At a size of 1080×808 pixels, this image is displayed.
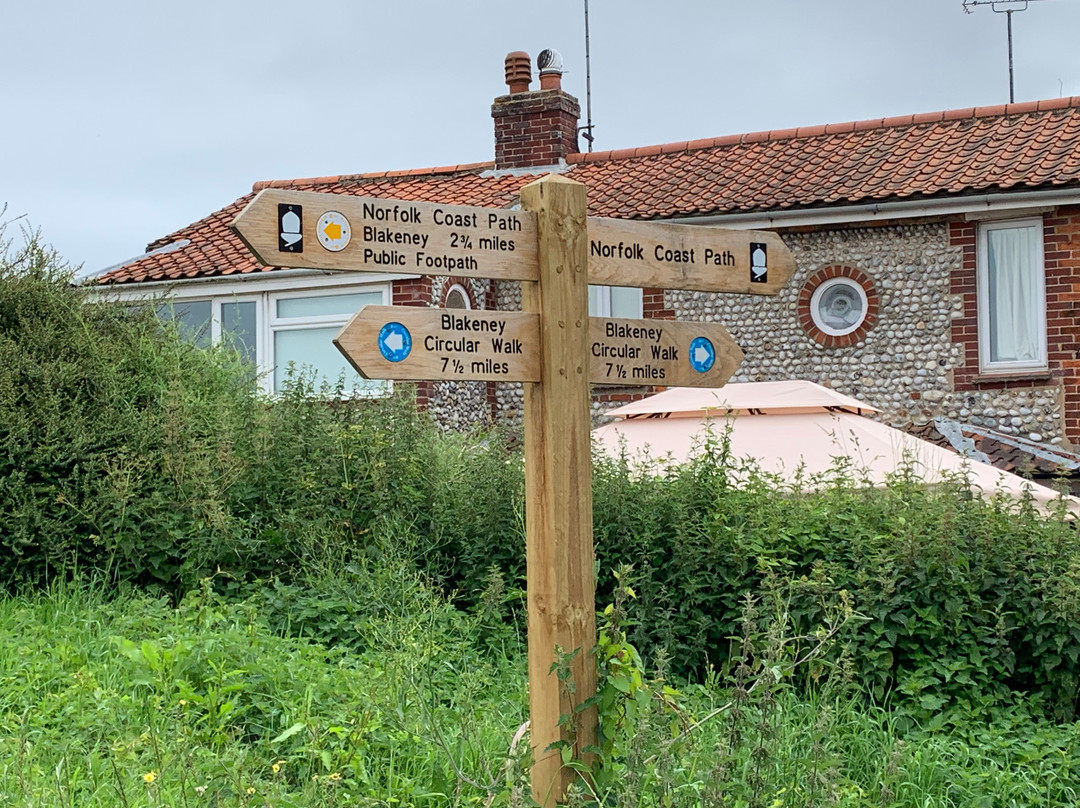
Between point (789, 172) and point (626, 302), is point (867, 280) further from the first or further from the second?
point (626, 302)

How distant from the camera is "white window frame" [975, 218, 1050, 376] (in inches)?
622

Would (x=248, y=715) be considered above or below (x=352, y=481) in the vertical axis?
below

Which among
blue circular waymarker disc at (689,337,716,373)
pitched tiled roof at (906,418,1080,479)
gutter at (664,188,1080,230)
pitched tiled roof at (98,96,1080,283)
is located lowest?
pitched tiled roof at (906,418,1080,479)

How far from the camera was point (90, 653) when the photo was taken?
22.3ft

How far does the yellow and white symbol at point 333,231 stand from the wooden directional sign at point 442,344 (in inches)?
9.4

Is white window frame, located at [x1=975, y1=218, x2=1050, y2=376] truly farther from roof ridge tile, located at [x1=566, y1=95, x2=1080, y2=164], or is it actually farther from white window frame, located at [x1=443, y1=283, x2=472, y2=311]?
white window frame, located at [x1=443, y1=283, x2=472, y2=311]

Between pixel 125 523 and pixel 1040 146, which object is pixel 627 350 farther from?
pixel 1040 146

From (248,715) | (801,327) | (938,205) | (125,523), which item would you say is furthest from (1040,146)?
(248,715)

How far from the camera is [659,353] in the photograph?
5172mm

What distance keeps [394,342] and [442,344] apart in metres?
0.20

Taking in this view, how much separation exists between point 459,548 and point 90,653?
2.56 m

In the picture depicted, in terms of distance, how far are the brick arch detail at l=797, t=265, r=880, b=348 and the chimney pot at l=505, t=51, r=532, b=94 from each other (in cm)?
606

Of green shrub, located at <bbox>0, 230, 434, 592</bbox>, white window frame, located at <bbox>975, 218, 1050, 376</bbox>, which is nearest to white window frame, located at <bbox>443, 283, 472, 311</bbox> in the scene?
white window frame, located at <bbox>975, 218, 1050, 376</bbox>

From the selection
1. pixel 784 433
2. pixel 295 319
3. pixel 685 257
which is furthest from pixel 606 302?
pixel 685 257
